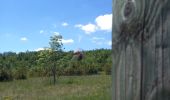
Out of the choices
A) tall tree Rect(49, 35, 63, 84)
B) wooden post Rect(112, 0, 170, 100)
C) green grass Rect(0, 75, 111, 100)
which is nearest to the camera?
wooden post Rect(112, 0, 170, 100)

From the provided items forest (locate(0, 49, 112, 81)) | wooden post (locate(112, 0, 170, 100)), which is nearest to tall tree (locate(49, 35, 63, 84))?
forest (locate(0, 49, 112, 81))

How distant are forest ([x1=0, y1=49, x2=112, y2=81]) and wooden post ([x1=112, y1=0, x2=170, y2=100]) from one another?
27447mm

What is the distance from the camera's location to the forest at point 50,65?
1206 inches

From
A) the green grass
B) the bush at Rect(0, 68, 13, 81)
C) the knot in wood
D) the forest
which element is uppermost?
the forest

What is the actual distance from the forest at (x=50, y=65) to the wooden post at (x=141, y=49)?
90.0ft

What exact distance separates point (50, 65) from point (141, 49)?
29292 mm

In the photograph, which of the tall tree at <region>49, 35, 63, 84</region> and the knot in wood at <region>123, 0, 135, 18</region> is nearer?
the knot in wood at <region>123, 0, 135, 18</region>

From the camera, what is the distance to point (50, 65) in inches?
1206

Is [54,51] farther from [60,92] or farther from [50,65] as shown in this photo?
[60,92]

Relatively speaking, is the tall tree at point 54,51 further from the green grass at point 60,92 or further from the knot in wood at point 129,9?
the knot in wood at point 129,9

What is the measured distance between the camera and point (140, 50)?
57.4 inches

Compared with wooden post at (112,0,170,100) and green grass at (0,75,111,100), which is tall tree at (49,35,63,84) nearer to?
green grass at (0,75,111,100)

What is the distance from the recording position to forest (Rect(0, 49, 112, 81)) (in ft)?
101

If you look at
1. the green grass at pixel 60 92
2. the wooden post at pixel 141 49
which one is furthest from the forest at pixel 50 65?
the wooden post at pixel 141 49
